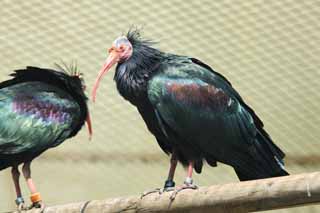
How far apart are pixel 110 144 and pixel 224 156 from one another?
136cm

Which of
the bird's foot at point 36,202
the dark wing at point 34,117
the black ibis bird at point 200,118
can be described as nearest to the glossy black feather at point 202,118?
the black ibis bird at point 200,118

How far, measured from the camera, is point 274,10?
5.67 metres

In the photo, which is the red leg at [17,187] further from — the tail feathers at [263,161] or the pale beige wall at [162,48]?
the tail feathers at [263,161]

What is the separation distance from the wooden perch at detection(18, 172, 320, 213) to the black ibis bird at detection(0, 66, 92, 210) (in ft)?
2.21

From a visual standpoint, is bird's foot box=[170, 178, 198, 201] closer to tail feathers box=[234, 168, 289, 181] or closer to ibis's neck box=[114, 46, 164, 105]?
tail feathers box=[234, 168, 289, 181]

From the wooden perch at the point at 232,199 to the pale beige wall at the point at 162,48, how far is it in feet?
4.50

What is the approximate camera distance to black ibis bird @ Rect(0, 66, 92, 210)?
5.42 meters

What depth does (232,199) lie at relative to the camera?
14.1ft

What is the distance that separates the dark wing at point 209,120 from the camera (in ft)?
16.8

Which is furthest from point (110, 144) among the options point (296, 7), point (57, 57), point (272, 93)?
point (296, 7)

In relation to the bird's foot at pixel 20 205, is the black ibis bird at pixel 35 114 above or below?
above

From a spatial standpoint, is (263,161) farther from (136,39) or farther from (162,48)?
(162,48)

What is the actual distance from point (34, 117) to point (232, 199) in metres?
1.60

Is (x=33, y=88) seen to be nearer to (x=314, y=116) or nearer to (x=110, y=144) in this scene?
(x=110, y=144)
